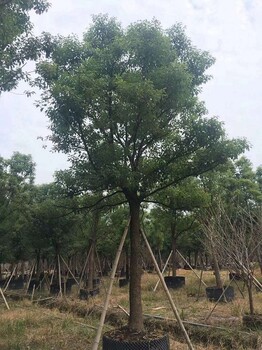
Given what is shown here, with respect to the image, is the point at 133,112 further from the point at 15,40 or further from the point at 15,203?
the point at 15,203

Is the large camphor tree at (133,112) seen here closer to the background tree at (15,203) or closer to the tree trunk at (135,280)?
the tree trunk at (135,280)

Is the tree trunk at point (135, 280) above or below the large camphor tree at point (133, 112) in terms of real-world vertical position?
below

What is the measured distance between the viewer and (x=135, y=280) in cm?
616

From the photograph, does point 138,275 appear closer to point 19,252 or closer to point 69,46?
point 69,46

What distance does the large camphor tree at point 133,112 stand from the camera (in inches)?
223

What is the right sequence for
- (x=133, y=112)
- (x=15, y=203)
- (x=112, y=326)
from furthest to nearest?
(x=15, y=203) < (x=112, y=326) < (x=133, y=112)

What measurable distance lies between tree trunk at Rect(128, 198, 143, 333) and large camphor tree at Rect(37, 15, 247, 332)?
0.05ft

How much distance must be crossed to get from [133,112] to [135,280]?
272cm

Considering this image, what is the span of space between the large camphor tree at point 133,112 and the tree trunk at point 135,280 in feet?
0.05

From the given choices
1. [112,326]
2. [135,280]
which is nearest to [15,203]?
[112,326]

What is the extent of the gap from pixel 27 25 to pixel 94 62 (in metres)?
1.13

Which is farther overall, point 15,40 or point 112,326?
point 112,326

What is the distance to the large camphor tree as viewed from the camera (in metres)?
5.66

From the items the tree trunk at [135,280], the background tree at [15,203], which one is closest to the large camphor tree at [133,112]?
the tree trunk at [135,280]
